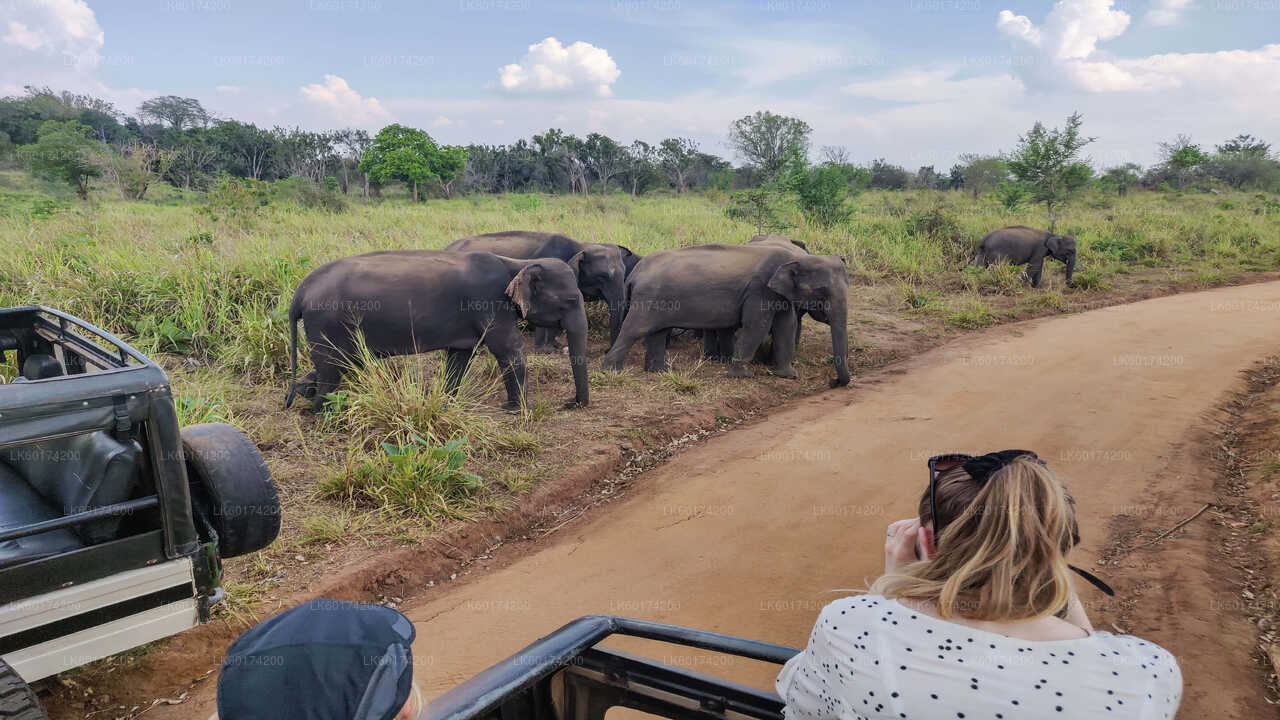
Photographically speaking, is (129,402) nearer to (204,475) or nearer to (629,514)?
(204,475)

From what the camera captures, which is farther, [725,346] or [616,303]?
[616,303]

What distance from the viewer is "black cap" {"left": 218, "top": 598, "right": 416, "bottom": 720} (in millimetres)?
1224

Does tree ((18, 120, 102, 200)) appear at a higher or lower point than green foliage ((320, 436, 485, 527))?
higher

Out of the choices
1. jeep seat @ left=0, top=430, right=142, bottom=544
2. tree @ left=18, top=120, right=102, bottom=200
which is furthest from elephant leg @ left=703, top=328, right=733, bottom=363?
tree @ left=18, top=120, right=102, bottom=200

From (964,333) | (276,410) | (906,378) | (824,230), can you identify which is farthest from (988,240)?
(276,410)

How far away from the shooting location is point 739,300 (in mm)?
8898

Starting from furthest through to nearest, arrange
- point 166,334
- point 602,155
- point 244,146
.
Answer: point 602,155, point 244,146, point 166,334

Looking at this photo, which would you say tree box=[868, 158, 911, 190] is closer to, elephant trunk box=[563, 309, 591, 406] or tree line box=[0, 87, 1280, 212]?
tree line box=[0, 87, 1280, 212]

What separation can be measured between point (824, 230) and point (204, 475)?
661 inches

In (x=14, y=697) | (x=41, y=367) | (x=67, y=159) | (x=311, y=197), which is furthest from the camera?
(x=67, y=159)

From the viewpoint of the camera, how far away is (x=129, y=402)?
245 centimetres

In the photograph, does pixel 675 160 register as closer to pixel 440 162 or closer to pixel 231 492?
pixel 440 162

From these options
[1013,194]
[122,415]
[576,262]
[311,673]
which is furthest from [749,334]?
[1013,194]

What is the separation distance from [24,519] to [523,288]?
173 inches
